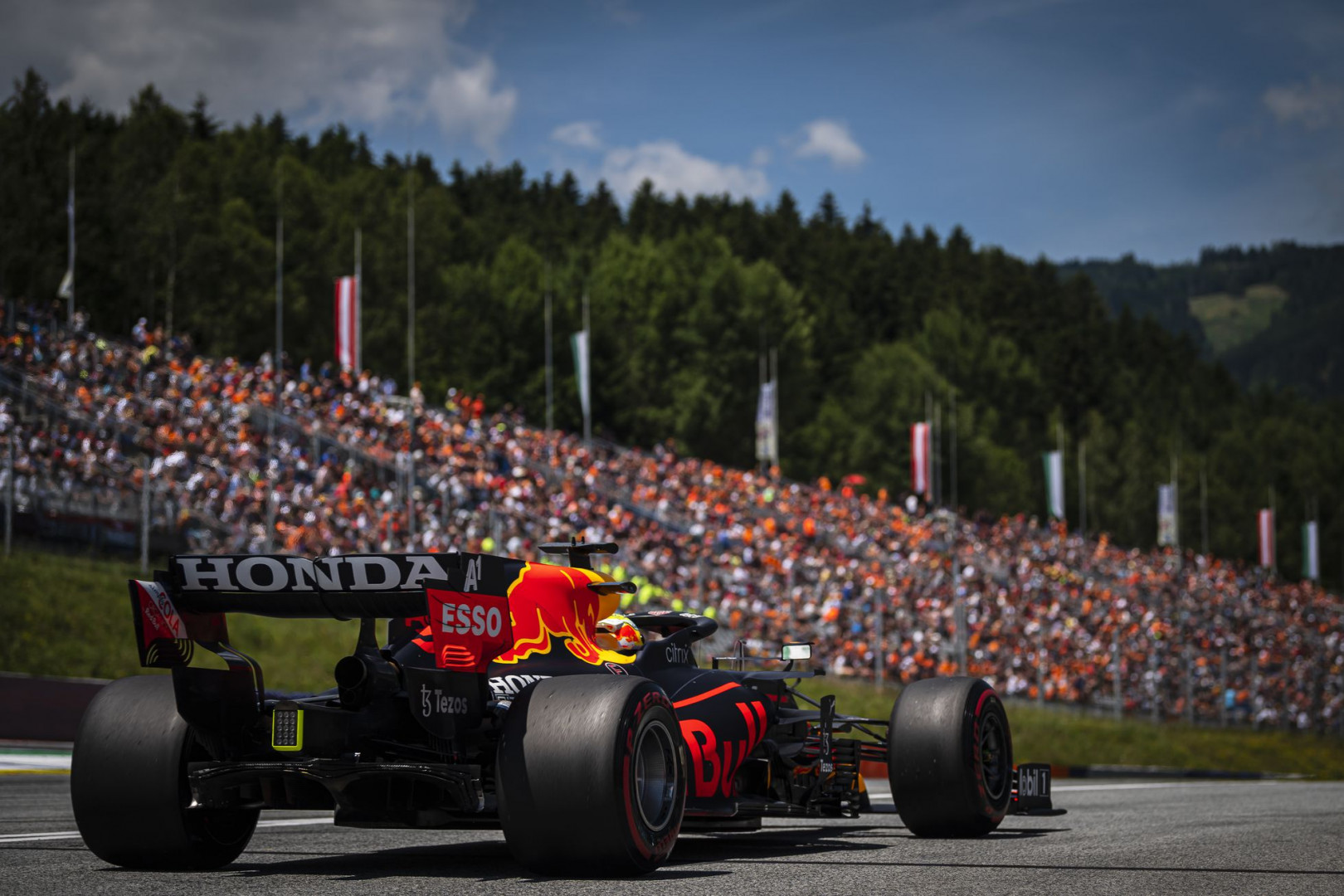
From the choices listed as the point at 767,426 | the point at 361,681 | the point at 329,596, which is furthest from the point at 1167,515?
the point at 329,596

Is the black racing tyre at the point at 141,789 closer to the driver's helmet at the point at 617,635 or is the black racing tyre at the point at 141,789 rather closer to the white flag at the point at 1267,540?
the driver's helmet at the point at 617,635

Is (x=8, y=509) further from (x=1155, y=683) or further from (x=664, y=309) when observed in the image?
(x=664, y=309)

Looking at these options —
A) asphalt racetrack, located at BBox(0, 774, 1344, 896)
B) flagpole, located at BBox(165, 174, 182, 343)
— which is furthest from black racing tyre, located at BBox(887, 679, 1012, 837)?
flagpole, located at BBox(165, 174, 182, 343)

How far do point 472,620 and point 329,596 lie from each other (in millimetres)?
669

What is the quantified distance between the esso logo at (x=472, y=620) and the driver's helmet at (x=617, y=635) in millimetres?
2016

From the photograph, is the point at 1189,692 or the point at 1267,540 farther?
the point at 1267,540

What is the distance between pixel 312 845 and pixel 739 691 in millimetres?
2562

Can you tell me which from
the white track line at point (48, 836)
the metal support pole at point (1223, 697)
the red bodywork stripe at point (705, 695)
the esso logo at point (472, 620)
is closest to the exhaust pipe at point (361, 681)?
the esso logo at point (472, 620)

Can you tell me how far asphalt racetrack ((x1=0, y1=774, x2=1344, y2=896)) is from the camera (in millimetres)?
6438

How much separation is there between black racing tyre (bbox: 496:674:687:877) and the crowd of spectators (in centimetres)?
1816

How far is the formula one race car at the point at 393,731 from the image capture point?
646cm

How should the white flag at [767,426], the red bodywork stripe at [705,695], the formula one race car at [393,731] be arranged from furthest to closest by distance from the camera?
the white flag at [767,426] → the red bodywork stripe at [705,695] → the formula one race car at [393,731]

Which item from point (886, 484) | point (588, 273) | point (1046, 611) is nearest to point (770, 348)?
point (886, 484)

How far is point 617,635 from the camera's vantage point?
8.92 metres
